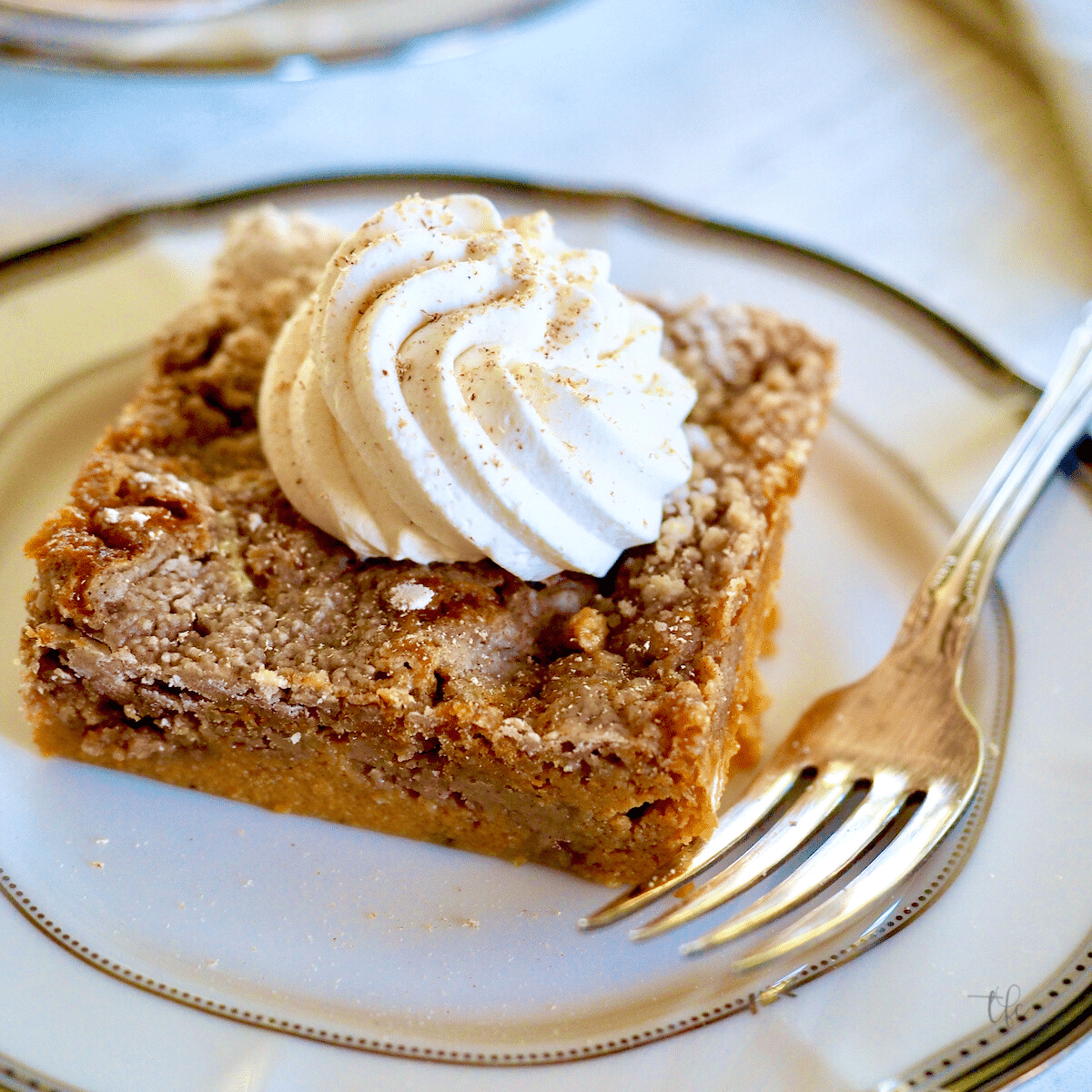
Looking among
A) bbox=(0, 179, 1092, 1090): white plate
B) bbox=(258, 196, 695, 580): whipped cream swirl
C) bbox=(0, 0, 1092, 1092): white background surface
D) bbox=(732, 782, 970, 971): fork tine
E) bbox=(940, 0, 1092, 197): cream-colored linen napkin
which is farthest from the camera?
bbox=(940, 0, 1092, 197): cream-colored linen napkin

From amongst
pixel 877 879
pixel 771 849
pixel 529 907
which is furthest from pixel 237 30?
pixel 877 879

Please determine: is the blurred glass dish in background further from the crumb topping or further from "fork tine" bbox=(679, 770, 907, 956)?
"fork tine" bbox=(679, 770, 907, 956)

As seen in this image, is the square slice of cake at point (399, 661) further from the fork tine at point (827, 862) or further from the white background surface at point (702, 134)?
the white background surface at point (702, 134)

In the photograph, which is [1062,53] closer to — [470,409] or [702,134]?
[702,134]

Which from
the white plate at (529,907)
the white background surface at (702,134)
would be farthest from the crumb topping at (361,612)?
the white background surface at (702,134)

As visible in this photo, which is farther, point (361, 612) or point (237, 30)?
point (237, 30)

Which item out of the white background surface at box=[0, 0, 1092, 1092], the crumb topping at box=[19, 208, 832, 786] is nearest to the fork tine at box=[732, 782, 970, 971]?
the crumb topping at box=[19, 208, 832, 786]
